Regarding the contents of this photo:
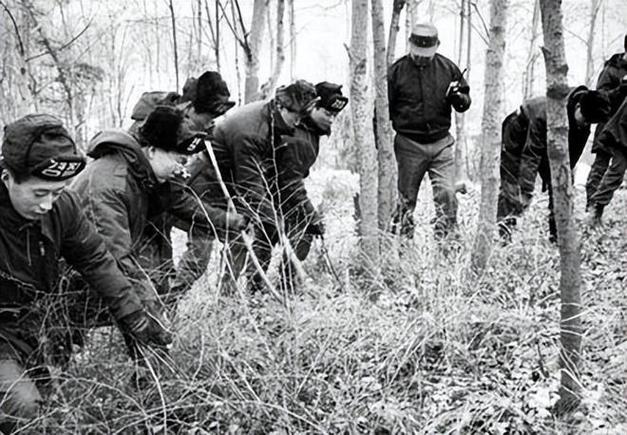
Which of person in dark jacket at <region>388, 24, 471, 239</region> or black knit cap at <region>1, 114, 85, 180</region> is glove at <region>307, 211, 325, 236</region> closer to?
person in dark jacket at <region>388, 24, 471, 239</region>

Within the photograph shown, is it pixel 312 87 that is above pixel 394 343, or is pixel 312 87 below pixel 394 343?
above

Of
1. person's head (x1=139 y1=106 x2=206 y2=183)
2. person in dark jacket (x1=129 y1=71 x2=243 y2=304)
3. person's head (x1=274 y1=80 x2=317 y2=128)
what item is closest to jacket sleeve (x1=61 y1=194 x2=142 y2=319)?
person in dark jacket (x1=129 y1=71 x2=243 y2=304)

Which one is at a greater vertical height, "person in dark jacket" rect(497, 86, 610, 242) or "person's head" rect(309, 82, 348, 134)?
"person's head" rect(309, 82, 348, 134)

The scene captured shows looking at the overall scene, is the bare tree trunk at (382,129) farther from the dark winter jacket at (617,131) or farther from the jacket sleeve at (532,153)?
the dark winter jacket at (617,131)

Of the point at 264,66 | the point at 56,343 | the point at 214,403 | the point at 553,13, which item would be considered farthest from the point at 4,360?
the point at 264,66

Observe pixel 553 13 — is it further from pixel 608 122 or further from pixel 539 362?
pixel 608 122

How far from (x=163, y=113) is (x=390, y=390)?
172 centimetres

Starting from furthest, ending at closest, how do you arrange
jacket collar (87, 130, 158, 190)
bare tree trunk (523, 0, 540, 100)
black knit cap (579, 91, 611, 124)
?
bare tree trunk (523, 0, 540, 100) < black knit cap (579, 91, 611, 124) < jacket collar (87, 130, 158, 190)

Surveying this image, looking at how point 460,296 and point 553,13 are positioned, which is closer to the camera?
point 553,13

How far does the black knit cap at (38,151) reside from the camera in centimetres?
235

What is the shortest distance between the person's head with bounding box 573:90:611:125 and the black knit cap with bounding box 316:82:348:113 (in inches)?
67.8

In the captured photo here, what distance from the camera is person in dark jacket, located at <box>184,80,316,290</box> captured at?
13.4 feet

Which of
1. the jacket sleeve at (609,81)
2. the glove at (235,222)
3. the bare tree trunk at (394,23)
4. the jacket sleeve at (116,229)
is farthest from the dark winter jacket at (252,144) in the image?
the jacket sleeve at (609,81)

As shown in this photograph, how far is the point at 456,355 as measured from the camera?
305 cm
